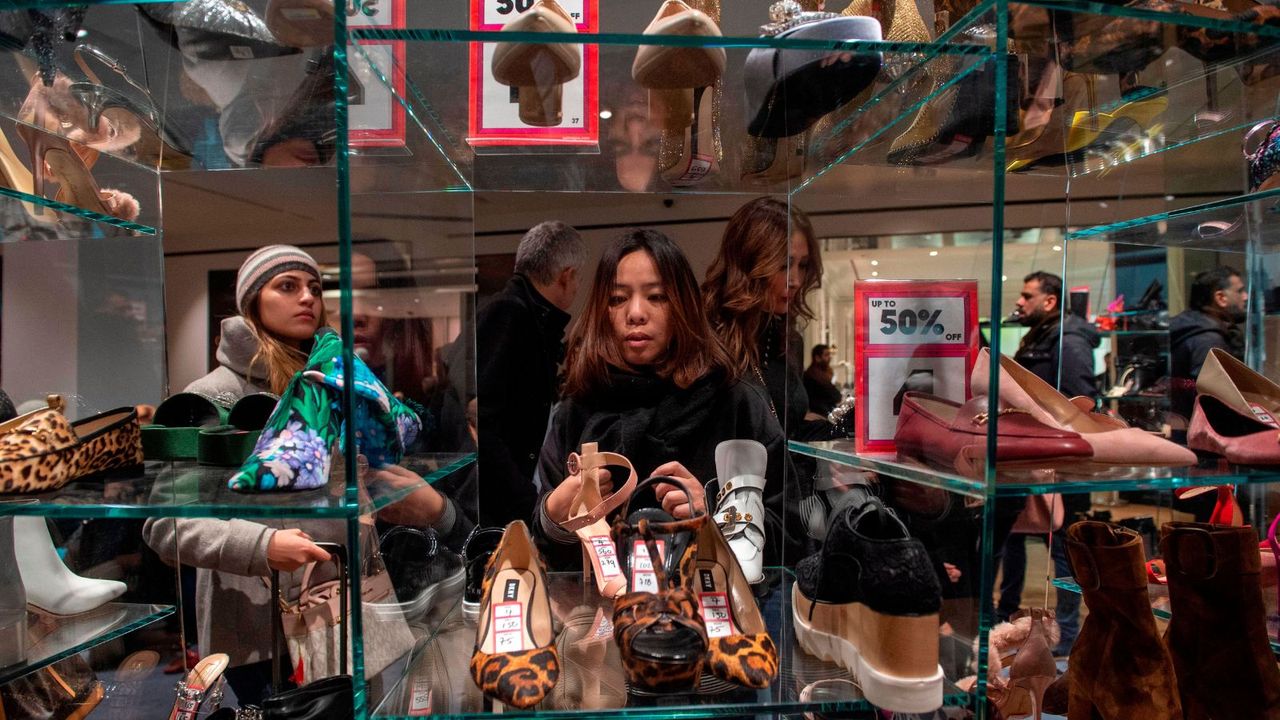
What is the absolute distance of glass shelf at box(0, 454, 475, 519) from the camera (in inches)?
47.2

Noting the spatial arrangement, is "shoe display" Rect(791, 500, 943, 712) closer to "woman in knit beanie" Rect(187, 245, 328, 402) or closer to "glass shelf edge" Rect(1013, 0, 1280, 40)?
"glass shelf edge" Rect(1013, 0, 1280, 40)

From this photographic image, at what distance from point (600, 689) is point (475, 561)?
0.57 metres

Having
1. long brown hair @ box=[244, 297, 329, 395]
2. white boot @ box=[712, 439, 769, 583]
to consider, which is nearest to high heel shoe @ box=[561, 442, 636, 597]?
white boot @ box=[712, 439, 769, 583]

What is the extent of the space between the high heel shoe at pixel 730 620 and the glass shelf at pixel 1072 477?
373 millimetres

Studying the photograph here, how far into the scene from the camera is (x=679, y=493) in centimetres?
194

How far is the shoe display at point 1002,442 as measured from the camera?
1288mm

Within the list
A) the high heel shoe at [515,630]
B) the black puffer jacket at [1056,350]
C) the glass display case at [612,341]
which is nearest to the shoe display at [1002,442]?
the glass display case at [612,341]

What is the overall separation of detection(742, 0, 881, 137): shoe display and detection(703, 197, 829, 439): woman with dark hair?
30 cm

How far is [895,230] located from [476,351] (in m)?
→ 1.15

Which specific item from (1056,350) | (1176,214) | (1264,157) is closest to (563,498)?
(1176,214)

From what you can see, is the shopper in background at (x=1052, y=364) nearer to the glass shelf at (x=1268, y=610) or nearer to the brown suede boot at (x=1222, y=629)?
the glass shelf at (x=1268, y=610)

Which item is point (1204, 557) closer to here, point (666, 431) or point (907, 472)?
point (907, 472)

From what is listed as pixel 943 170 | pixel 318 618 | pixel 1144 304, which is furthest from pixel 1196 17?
pixel 318 618

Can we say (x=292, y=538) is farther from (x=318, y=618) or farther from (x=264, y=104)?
(x=264, y=104)
